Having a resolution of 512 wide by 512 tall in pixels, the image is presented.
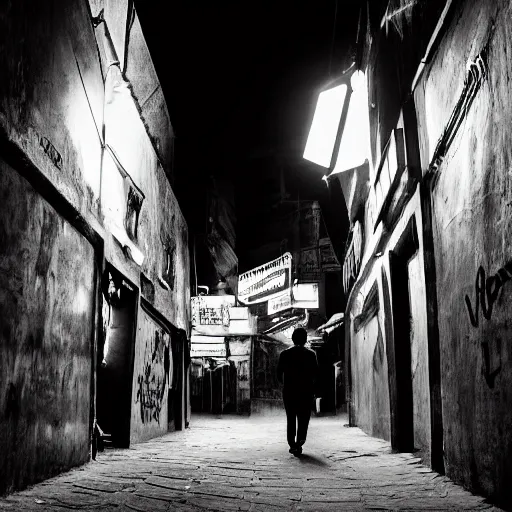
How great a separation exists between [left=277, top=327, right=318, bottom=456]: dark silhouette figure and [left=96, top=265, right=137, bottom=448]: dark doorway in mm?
2546

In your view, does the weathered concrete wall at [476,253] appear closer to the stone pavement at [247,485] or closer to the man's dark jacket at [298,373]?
the stone pavement at [247,485]

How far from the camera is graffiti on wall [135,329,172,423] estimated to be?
1039cm

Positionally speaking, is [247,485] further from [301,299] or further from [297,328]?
[301,299]

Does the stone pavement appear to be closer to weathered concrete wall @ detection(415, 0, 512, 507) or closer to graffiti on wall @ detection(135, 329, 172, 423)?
weathered concrete wall @ detection(415, 0, 512, 507)

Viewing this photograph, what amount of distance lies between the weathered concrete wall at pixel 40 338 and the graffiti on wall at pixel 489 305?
3.63 metres

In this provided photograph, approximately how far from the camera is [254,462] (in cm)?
740

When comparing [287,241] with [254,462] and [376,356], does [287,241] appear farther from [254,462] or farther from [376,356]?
[254,462]

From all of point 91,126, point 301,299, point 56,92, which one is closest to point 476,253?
point 56,92

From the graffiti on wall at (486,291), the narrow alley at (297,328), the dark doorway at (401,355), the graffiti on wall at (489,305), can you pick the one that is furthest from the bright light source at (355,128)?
the graffiti on wall at (489,305)

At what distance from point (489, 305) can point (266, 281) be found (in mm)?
21056

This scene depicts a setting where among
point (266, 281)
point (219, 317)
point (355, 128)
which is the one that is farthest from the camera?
point (219, 317)

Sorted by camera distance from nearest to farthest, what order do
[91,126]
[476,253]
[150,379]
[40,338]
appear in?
1. [476,253]
2. [40,338]
3. [91,126]
4. [150,379]

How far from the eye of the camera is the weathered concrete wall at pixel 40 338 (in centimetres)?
470

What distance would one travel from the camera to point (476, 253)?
14.8 feet
